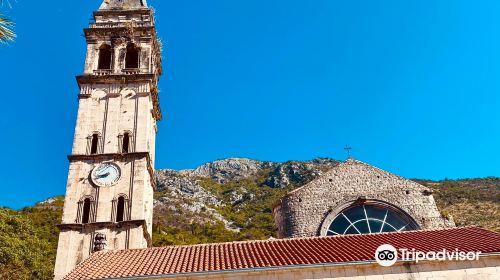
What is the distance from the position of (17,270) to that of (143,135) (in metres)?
16.2

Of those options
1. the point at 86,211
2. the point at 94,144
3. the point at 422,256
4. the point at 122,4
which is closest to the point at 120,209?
the point at 86,211

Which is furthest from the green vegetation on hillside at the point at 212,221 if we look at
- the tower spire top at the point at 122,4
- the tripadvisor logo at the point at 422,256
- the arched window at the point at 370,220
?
the tower spire top at the point at 122,4

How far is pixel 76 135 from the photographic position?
24.0 meters

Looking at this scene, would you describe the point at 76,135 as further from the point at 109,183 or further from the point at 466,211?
the point at 466,211

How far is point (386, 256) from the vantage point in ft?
42.0

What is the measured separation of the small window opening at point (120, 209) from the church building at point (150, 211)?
43 mm

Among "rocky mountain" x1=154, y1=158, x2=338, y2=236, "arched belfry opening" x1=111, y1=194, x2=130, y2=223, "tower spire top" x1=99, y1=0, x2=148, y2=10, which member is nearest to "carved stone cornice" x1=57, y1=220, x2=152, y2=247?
"arched belfry opening" x1=111, y1=194, x2=130, y2=223

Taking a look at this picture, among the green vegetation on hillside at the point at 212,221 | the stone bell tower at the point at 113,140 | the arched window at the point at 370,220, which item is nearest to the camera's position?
the arched window at the point at 370,220

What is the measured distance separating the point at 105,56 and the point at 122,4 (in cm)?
366

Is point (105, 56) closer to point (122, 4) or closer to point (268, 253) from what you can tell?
A: point (122, 4)

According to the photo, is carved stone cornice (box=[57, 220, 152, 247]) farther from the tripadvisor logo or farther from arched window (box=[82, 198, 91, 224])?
the tripadvisor logo

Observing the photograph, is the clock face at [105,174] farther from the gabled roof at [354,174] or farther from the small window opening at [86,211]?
the gabled roof at [354,174]

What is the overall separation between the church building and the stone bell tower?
0.05 m

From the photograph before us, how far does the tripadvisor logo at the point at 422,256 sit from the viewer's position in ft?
41.3
